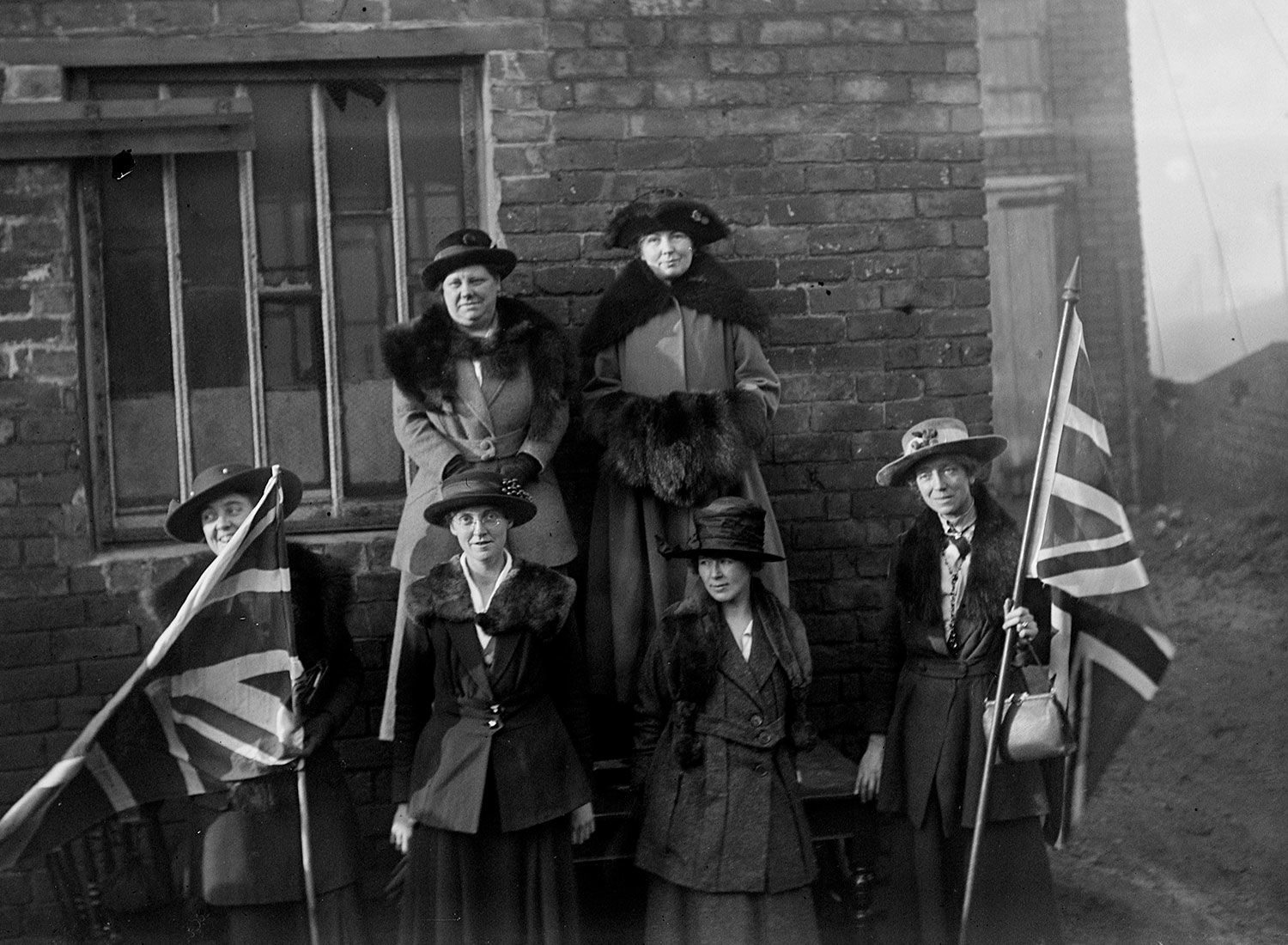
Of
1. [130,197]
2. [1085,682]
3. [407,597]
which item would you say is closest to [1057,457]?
[1085,682]

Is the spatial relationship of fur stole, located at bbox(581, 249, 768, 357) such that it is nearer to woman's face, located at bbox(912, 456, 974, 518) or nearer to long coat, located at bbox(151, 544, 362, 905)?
woman's face, located at bbox(912, 456, 974, 518)

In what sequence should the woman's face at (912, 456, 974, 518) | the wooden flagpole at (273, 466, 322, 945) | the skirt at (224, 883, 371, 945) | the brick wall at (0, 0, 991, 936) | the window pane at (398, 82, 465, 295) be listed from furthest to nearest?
1. the window pane at (398, 82, 465, 295)
2. the brick wall at (0, 0, 991, 936)
3. the woman's face at (912, 456, 974, 518)
4. the skirt at (224, 883, 371, 945)
5. the wooden flagpole at (273, 466, 322, 945)

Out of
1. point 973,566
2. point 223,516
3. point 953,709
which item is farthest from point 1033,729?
point 223,516

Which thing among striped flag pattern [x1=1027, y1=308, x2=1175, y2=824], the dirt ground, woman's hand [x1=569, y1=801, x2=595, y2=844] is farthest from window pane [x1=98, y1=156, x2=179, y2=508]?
the dirt ground

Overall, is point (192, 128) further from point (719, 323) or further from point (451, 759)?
point (451, 759)

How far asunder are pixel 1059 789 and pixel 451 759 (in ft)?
5.82

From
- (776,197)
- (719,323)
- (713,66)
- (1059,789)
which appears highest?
(713,66)

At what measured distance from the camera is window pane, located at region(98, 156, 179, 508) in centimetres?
470

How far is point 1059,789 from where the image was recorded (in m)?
3.92

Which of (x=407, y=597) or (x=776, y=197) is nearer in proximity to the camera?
(x=407, y=597)

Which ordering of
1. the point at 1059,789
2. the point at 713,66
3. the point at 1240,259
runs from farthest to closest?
the point at 1240,259 < the point at 713,66 < the point at 1059,789

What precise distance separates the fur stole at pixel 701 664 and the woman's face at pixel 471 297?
3.86 feet

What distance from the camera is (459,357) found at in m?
4.25

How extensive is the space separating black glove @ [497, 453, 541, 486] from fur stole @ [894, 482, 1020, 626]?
1163mm
